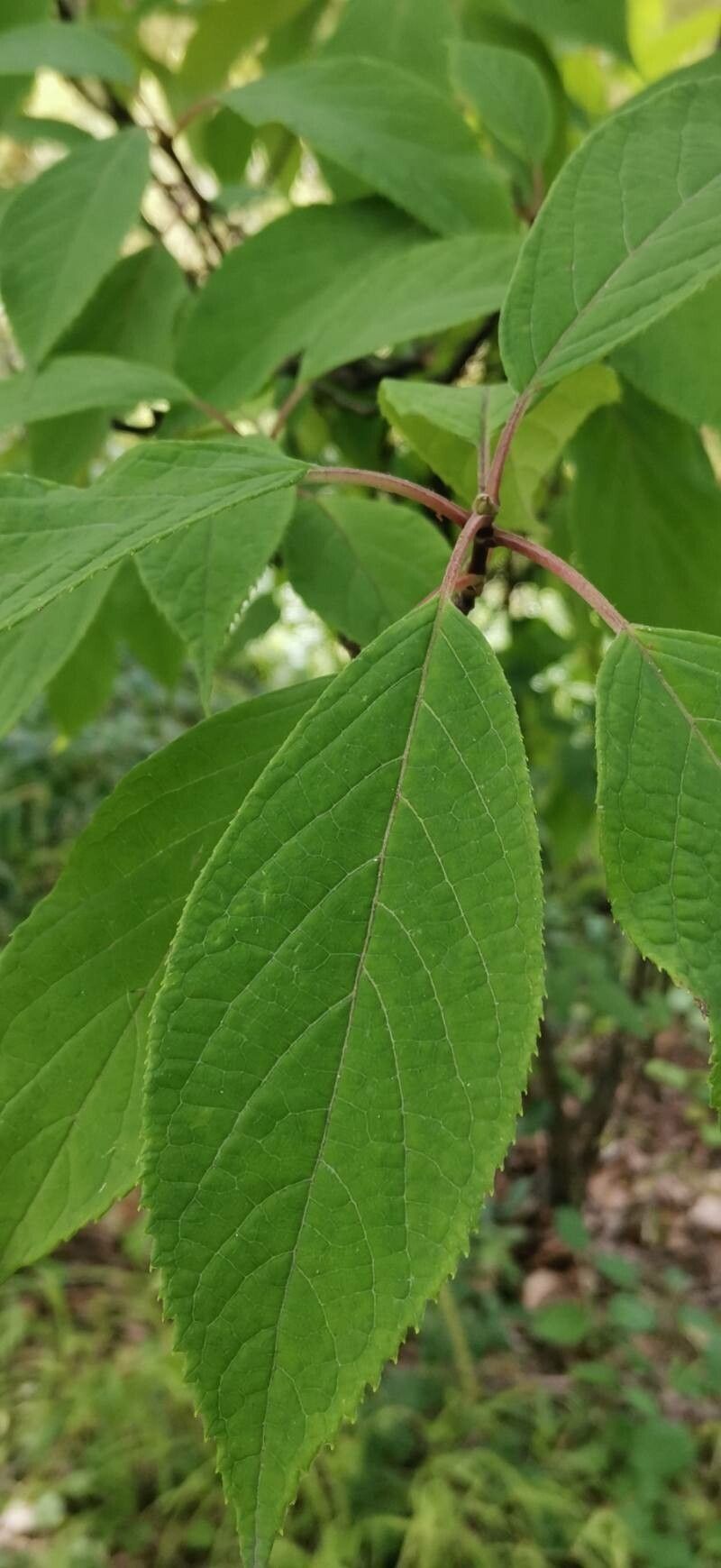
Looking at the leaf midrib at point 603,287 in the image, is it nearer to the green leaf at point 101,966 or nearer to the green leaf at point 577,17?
the green leaf at point 101,966

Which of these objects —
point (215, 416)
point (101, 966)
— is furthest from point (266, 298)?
point (101, 966)

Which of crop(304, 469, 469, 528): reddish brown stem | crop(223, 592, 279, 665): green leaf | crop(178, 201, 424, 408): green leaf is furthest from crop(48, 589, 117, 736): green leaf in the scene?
crop(304, 469, 469, 528): reddish brown stem

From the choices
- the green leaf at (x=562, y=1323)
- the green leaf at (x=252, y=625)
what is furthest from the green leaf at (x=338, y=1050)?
the green leaf at (x=562, y=1323)

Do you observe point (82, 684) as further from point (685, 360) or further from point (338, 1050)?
point (338, 1050)

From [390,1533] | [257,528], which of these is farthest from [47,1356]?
[257,528]

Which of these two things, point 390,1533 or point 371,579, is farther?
point 390,1533

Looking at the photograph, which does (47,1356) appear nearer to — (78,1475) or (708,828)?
(78,1475)
